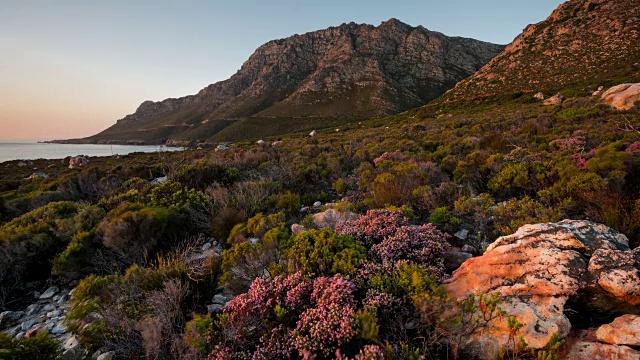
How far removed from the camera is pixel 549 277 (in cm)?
259

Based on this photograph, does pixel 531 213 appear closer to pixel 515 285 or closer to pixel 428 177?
pixel 515 285

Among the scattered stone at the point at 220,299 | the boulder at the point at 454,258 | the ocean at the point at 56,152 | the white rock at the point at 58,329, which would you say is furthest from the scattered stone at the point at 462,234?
the ocean at the point at 56,152

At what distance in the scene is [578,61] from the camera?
43.8m

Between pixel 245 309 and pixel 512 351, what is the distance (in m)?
2.44

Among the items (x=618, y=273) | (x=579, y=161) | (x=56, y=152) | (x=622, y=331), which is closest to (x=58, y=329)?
(x=622, y=331)

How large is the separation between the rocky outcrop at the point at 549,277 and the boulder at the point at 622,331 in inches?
7.5

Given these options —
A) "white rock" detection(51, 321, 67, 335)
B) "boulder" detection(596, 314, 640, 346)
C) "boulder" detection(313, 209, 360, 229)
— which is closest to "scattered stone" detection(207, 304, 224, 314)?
"white rock" detection(51, 321, 67, 335)

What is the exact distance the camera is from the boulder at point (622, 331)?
1938 mm

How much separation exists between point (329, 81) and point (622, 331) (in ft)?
411

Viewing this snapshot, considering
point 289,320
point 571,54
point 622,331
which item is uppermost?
point 571,54

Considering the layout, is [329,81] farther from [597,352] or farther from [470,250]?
[597,352]

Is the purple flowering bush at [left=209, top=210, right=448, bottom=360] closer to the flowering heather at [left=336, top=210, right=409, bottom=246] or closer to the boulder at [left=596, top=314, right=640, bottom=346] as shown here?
the flowering heather at [left=336, top=210, right=409, bottom=246]

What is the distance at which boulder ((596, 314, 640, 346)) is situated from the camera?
194 centimetres

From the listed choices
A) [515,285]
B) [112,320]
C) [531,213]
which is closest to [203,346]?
[112,320]
